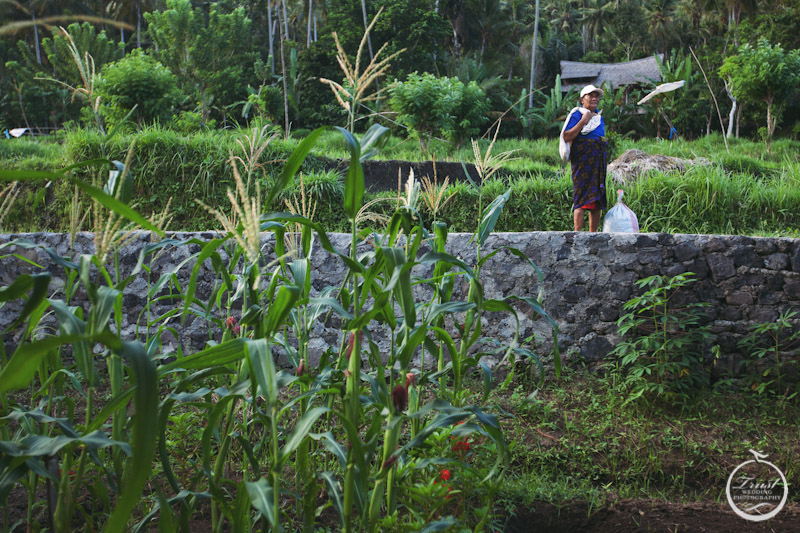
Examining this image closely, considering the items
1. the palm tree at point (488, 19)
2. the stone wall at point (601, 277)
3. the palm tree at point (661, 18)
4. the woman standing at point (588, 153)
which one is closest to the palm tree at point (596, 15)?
the palm tree at point (661, 18)

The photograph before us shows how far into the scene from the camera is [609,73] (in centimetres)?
2433

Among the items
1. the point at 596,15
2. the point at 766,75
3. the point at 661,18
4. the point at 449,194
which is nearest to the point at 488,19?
the point at 661,18

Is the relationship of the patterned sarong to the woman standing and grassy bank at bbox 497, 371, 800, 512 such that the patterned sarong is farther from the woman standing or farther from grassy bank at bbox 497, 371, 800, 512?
grassy bank at bbox 497, 371, 800, 512

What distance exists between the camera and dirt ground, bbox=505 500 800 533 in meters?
2.10

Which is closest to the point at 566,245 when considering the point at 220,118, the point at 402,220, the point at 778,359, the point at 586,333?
the point at 586,333

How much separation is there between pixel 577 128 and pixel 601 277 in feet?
5.03

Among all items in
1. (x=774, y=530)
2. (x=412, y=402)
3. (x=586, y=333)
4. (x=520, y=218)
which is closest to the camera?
(x=412, y=402)

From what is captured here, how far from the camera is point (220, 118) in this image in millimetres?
18156

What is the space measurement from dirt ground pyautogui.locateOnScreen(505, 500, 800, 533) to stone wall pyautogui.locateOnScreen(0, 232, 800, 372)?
63.7 inches

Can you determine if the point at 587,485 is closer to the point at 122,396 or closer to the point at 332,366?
the point at 332,366

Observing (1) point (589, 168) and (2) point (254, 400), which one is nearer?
(2) point (254, 400)

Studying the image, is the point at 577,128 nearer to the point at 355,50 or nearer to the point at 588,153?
the point at 588,153

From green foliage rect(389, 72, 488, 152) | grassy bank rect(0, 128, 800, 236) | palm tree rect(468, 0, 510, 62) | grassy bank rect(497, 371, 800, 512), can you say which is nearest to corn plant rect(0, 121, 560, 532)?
grassy bank rect(497, 371, 800, 512)

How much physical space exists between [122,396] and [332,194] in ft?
16.4
